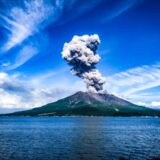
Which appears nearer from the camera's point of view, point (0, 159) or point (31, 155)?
point (0, 159)

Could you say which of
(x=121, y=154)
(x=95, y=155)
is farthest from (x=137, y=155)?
(x=95, y=155)

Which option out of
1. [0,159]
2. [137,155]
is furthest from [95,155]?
[0,159]

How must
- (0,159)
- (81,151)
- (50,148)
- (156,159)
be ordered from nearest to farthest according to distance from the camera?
1. (156,159)
2. (0,159)
3. (81,151)
4. (50,148)

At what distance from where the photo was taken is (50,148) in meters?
65.3

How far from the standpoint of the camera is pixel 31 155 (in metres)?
56.3

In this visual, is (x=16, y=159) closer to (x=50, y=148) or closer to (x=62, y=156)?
(x=62, y=156)

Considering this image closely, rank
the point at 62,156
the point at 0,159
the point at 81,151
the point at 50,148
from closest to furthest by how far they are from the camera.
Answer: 1. the point at 0,159
2. the point at 62,156
3. the point at 81,151
4. the point at 50,148

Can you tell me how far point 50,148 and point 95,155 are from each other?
12.8 metres

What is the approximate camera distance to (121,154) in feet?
190

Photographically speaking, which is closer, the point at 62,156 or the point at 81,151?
the point at 62,156

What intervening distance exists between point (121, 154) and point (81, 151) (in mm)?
8088

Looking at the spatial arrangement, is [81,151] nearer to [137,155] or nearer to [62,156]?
[62,156]

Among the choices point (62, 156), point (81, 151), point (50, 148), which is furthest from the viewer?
point (50, 148)

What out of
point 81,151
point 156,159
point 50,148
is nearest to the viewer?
point 156,159
